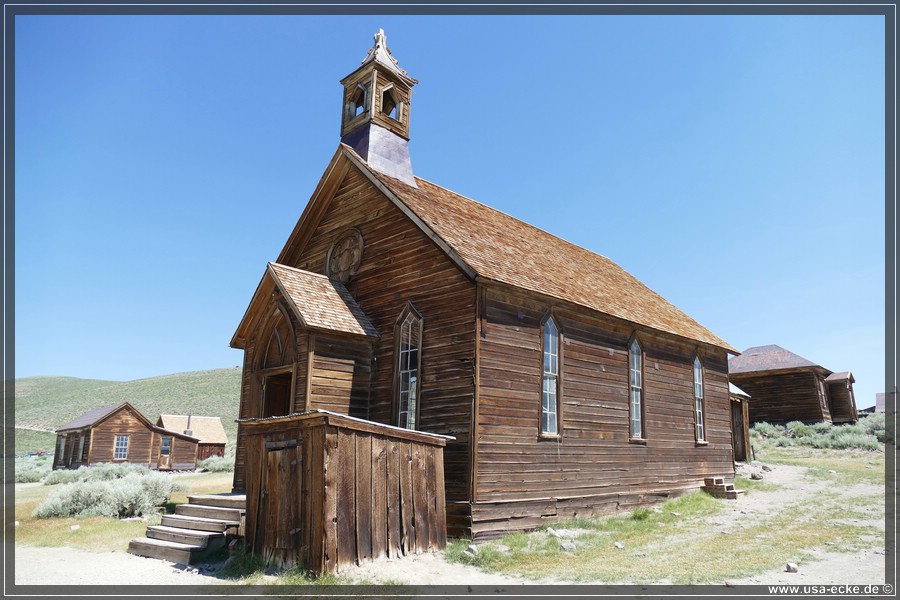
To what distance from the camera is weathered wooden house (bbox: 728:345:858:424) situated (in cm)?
3678

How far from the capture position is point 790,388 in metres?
37.5

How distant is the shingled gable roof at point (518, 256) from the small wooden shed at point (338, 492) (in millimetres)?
4138

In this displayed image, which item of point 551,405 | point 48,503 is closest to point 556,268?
point 551,405

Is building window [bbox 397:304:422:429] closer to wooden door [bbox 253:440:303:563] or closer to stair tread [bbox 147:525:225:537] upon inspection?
wooden door [bbox 253:440:303:563]

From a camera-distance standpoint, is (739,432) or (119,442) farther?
(119,442)

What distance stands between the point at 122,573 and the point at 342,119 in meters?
12.8

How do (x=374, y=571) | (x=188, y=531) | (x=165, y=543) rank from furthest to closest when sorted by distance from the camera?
(x=188, y=531), (x=165, y=543), (x=374, y=571)

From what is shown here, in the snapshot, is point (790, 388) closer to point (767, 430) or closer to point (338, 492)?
point (767, 430)

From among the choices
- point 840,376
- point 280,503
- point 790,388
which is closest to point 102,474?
point 280,503

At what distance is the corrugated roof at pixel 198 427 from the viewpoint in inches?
1871

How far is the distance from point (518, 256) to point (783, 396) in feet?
96.5

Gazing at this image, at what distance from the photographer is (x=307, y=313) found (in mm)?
13305

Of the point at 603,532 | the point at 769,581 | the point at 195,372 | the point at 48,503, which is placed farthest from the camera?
the point at 195,372
